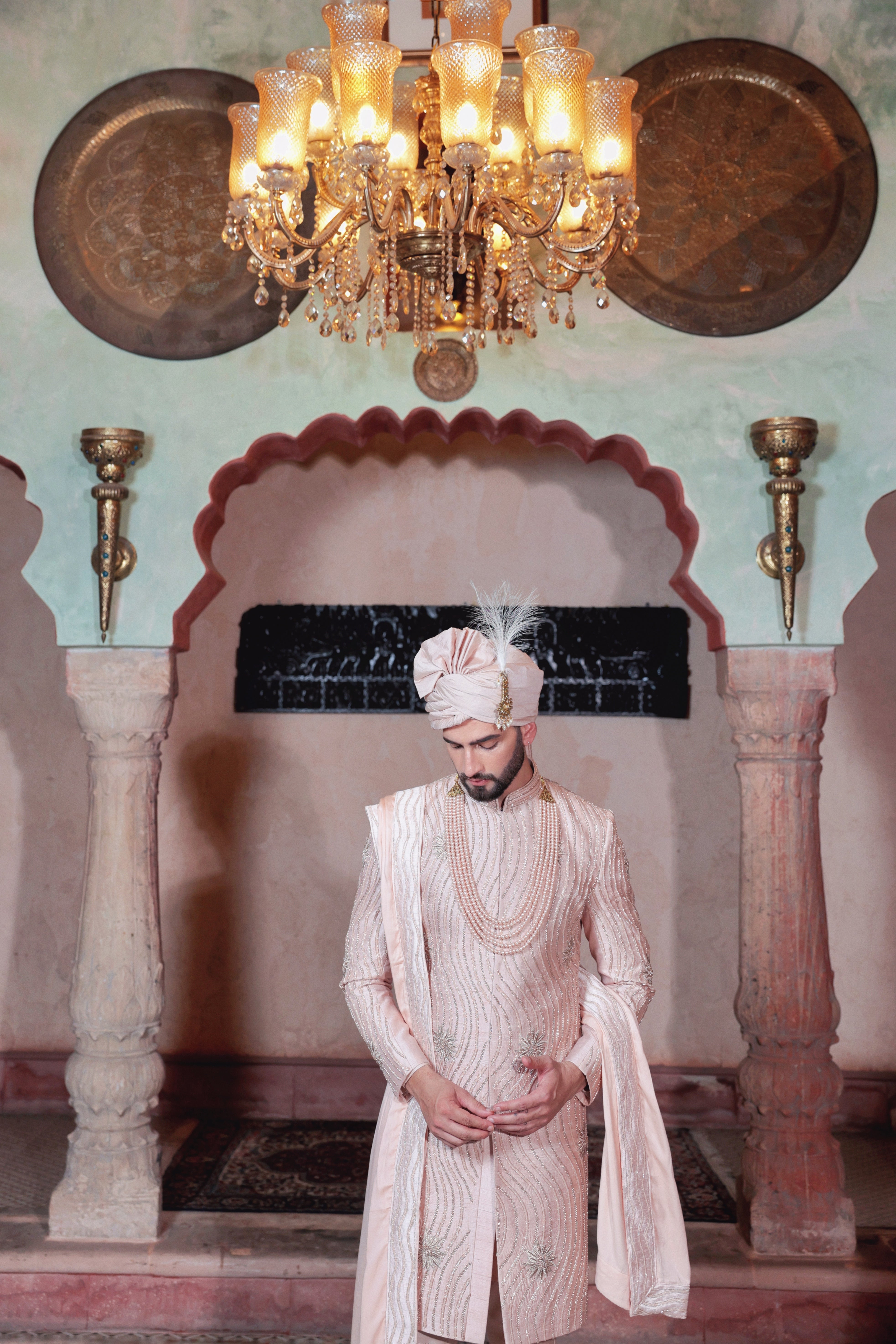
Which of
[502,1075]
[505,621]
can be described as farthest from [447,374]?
[502,1075]

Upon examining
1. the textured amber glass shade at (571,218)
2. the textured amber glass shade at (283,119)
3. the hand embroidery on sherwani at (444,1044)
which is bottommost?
the hand embroidery on sherwani at (444,1044)

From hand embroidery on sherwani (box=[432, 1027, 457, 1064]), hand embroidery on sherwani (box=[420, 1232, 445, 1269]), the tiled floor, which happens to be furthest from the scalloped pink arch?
→ hand embroidery on sherwani (box=[420, 1232, 445, 1269])

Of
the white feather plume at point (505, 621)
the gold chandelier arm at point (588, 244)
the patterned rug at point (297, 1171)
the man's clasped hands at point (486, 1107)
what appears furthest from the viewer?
the patterned rug at point (297, 1171)

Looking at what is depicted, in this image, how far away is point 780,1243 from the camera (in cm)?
358

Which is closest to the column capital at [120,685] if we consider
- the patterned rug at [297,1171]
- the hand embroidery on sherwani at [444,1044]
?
the patterned rug at [297,1171]

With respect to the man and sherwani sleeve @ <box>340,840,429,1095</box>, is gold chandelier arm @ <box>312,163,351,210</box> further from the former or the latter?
sherwani sleeve @ <box>340,840,429,1095</box>

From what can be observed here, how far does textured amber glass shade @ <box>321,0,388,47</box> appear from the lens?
2842mm

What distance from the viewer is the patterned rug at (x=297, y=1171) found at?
402 centimetres

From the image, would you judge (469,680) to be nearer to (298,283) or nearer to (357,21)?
(298,283)

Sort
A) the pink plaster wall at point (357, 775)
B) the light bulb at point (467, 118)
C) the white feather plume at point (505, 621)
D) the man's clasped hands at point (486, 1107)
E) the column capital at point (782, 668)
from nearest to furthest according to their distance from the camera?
the man's clasped hands at point (486, 1107) < the white feather plume at point (505, 621) < the light bulb at point (467, 118) < the column capital at point (782, 668) < the pink plaster wall at point (357, 775)

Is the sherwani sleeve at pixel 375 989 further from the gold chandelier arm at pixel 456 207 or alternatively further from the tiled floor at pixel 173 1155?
the tiled floor at pixel 173 1155

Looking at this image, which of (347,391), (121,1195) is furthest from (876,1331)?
(347,391)

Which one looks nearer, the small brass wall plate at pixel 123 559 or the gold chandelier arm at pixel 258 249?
the gold chandelier arm at pixel 258 249

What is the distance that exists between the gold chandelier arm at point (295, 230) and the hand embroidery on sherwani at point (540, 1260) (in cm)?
222
